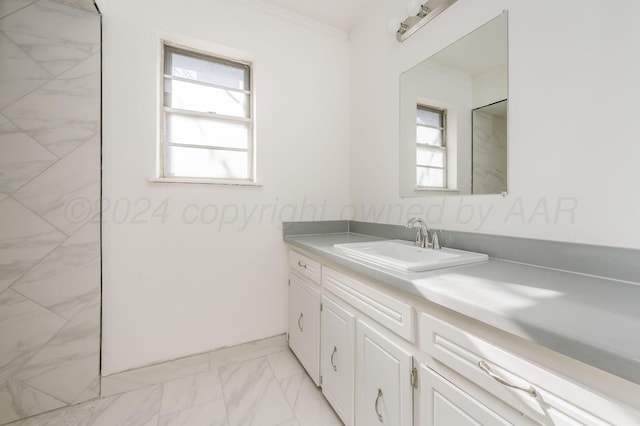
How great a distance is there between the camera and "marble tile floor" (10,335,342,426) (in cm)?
139

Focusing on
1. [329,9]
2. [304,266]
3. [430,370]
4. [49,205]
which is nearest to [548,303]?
[430,370]

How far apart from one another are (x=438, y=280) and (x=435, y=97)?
1188 millimetres

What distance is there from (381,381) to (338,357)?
0.35 meters

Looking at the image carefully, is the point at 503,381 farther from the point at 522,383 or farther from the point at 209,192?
the point at 209,192

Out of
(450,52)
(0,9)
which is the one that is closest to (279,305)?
(450,52)

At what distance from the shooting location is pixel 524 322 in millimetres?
565

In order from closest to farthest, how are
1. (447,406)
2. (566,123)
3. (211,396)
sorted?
(447,406) → (566,123) → (211,396)

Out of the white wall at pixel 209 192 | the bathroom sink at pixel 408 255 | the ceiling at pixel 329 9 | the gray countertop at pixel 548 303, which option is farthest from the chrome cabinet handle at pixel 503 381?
the ceiling at pixel 329 9

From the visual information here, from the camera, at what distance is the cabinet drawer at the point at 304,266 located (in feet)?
5.19

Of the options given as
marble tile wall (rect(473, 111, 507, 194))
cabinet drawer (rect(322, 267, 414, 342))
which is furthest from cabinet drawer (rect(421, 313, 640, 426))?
marble tile wall (rect(473, 111, 507, 194))

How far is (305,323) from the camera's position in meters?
1.71

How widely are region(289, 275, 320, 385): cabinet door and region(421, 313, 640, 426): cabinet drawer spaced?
89cm

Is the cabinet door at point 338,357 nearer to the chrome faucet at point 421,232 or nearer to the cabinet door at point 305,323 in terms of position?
the cabinet door at point 305,323

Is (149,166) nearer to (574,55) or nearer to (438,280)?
(438,280)
